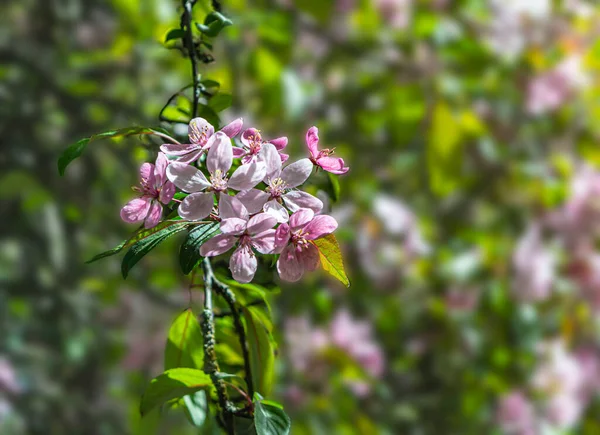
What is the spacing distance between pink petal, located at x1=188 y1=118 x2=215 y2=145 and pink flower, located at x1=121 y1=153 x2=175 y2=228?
1cm

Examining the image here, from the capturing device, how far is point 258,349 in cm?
30

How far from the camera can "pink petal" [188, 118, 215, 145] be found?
25cm

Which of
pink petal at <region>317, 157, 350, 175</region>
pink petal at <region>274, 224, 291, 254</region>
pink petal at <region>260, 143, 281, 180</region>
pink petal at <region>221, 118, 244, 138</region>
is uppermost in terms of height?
pink petal at <region>221, 118, 244, 138</region>

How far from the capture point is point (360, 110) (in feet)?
4.17

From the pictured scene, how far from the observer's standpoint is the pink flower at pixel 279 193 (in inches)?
9.2

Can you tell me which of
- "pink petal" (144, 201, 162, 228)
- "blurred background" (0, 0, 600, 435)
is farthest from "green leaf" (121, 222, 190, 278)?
"blurred background" (0, 0, 600, 435)

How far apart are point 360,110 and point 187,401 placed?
1027 mm

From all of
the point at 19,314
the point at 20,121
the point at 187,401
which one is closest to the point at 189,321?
the point at 187,401

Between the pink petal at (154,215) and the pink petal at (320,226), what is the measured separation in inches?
1.8

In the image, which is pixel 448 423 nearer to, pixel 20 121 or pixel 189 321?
pixel 20 121

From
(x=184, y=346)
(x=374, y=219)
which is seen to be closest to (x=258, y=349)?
(x=184, y=346)

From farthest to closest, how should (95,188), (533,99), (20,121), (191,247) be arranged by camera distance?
(533,99), (95,188), (20,121), (191,247)

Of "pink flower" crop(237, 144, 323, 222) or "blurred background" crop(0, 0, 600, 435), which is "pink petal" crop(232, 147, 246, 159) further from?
"blurred background" crop(0, 0, 600, 435)

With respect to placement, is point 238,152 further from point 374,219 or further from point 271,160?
point 374,219
